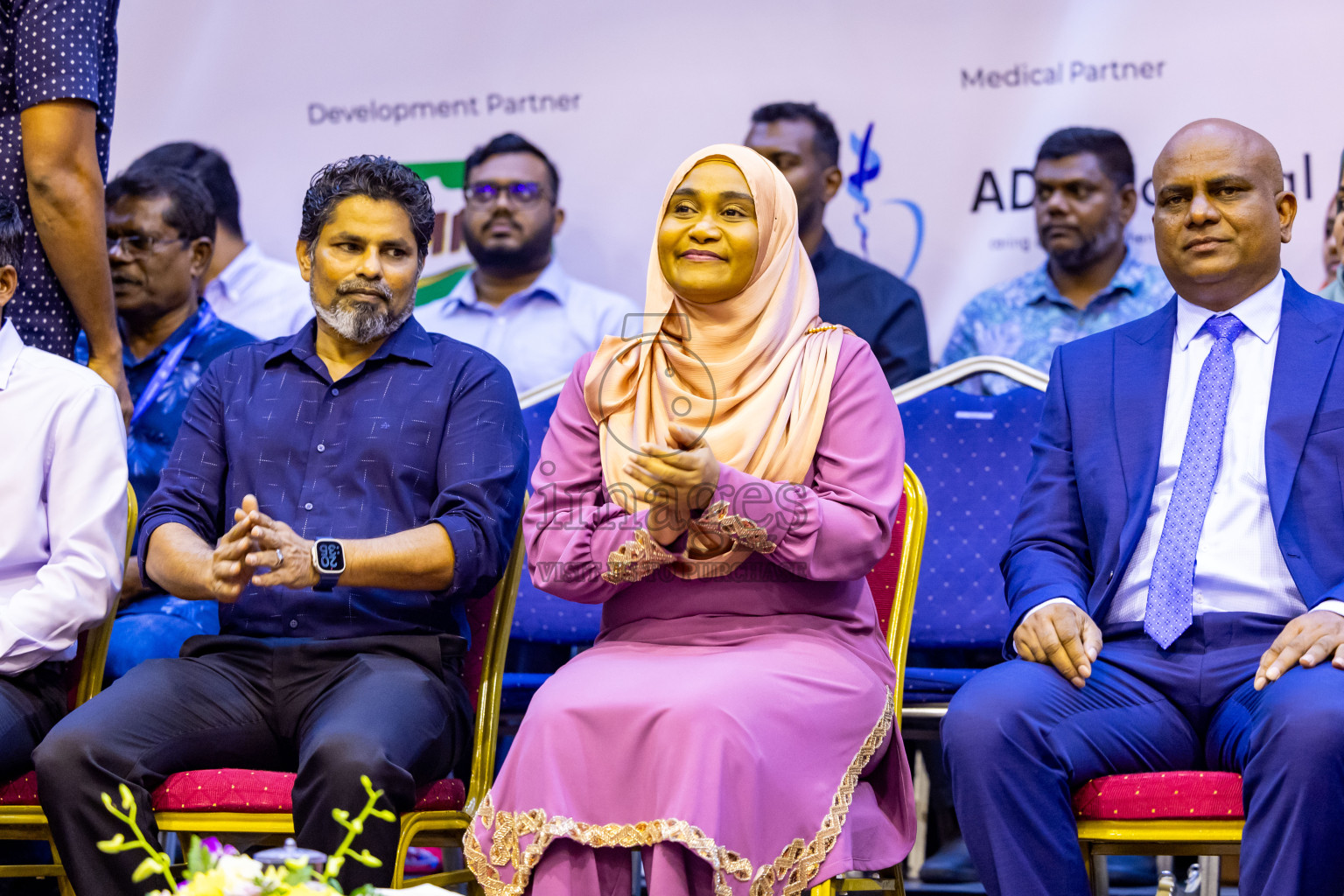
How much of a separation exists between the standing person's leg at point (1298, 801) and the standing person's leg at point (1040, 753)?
237 mm

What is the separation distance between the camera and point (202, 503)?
2.83 meters

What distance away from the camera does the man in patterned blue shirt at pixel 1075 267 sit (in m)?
3.69

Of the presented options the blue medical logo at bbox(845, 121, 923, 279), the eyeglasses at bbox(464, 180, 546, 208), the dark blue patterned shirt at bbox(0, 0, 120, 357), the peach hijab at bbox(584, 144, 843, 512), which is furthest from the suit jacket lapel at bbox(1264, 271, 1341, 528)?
the dark blue patterned shirt at bbox(0, 0, 120, 357)

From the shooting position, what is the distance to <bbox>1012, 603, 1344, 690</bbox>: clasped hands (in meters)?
2.24

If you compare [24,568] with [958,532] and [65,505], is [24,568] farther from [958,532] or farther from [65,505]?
[958,532]

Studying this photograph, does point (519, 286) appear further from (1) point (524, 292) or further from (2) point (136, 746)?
(2) point (136, 746)

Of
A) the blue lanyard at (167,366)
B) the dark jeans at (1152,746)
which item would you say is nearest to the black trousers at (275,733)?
the dark jeans at (1152,746)

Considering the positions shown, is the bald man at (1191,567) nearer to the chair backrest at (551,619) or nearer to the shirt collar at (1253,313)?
the shirt collar at (1253,313)

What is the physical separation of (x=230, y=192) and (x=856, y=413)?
2463 mm

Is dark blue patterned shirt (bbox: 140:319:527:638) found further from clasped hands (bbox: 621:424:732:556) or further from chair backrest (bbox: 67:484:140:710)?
clasped hands (bbox: 621:424:732:556)

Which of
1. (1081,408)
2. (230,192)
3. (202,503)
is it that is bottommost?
(202,503)

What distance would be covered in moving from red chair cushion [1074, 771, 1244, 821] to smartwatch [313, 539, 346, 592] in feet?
4.46

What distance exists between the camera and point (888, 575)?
9.18ft

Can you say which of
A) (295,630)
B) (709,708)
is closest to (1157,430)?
(709,708)
